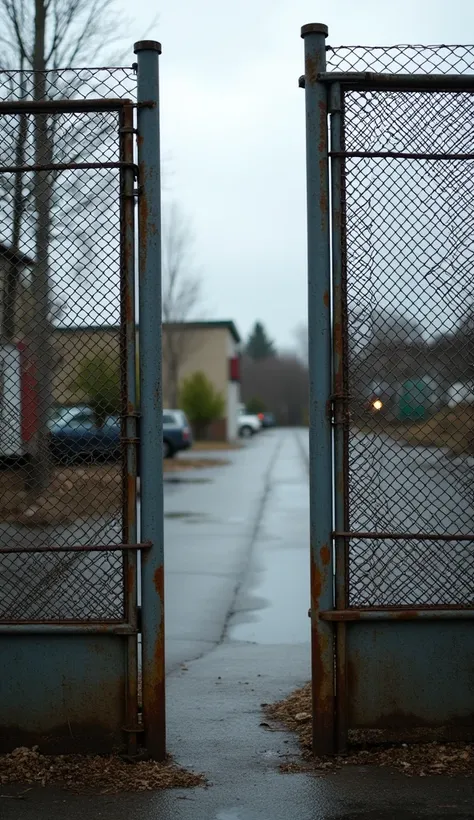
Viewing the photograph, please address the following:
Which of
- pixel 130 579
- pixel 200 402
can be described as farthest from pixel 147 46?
pixel 200 402

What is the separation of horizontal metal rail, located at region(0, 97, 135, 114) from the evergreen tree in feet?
495

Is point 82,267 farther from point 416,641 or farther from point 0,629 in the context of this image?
point 416,641

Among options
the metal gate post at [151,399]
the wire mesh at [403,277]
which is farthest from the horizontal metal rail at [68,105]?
the wire mesh at [403,277]

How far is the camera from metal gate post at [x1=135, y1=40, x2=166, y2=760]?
4.68m

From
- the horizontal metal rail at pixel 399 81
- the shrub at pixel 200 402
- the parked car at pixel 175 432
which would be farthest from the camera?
the shrub at pixel 200 402

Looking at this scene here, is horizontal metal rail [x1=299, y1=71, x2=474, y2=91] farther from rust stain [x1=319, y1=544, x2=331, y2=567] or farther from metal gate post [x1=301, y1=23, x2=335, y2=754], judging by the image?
rust stain [x1=319, y1=544, x2=331, y2=567]

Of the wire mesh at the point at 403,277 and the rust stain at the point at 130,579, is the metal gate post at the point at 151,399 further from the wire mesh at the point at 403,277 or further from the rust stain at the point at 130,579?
the wire mesh at the point at 403,277

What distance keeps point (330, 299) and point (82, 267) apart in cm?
118

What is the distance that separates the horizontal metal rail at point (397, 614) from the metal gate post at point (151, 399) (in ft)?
2.59

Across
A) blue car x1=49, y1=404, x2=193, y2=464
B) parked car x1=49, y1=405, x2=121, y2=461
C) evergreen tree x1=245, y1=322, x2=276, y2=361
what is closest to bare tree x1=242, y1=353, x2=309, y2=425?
evergreen tree x1=245, y1=322, x2=276, y2=361

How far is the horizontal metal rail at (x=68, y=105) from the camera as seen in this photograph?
4.73 meters

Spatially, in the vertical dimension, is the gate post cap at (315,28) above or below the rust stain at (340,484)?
above

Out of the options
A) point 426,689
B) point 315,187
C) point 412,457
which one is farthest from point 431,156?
point 426,689

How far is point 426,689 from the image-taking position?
4750 millimetres
